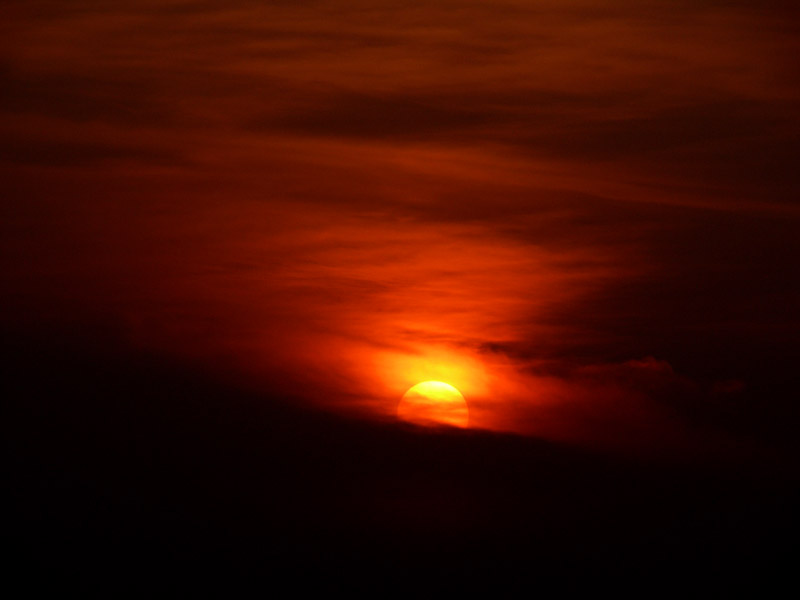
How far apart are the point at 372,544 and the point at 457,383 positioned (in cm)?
606

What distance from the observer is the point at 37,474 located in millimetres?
15602

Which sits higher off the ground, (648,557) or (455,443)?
(455,443)

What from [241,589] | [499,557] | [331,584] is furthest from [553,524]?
[241,589]

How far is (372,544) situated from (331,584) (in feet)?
4.66

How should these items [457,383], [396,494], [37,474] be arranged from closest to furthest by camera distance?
1. [457,383]
2. [37,474]
3. [396,494]

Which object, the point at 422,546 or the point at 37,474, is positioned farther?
the point at 422,546

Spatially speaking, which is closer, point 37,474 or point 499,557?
point 37,474

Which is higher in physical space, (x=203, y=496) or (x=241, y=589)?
(x=203, y=496)

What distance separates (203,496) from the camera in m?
16.4

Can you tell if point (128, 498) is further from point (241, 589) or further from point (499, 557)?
point (499, 557)

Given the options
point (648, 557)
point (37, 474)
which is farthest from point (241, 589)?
point (648, 557)

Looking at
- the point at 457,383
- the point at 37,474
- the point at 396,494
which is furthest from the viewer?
the point at 396,494

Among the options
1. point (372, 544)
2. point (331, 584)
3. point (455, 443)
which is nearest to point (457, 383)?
point (455, 443)

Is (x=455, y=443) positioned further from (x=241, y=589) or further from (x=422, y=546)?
(x=241, y=589)
